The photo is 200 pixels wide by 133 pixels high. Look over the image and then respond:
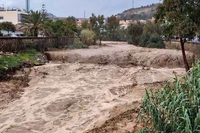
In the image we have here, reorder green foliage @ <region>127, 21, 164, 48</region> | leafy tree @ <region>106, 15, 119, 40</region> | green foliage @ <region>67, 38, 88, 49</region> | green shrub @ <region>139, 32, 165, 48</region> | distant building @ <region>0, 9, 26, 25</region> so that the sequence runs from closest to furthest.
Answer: green foliage @ <region>67, 38, 88, 49</region> < green shrub @ <region>139, 32, 165, 48</region> < green foliage @ <region>127, 21, 164, 48</region> < leafy tree @ <region>106, 15, 119, 40</region> < distant building @ <region>0, 9, 26, 25</region>

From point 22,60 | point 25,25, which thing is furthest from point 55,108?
point 25,25

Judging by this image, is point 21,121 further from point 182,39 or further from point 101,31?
point 101,31

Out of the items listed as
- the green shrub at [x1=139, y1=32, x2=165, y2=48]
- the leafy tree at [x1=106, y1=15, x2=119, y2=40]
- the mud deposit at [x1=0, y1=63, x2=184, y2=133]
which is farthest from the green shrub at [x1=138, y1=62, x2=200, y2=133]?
the leafy tree at [x1=106, y1=15, x2=119, y2=40]

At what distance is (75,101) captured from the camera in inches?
360

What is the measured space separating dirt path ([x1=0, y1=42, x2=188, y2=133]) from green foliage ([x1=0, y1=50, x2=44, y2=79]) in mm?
1112

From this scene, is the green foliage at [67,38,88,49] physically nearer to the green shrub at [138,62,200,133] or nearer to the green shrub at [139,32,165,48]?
the green shrub at [139,32,165,48]

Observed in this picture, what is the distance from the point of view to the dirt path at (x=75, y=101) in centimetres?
692

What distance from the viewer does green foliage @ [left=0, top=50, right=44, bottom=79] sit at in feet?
44.0

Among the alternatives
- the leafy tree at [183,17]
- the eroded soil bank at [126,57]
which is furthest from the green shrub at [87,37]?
the leafy tree at [183,17]

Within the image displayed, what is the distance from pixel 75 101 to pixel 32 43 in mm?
11998

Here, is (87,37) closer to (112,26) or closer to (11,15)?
(112,26)

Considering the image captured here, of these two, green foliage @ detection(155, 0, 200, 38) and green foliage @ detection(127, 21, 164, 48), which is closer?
green foliage @ detection(155, 0, 200, 38)

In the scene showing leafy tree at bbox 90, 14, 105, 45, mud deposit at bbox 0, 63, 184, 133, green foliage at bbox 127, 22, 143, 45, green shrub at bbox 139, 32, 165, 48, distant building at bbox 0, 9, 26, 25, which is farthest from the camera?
distant building at bbox 0, 9, 26, 25

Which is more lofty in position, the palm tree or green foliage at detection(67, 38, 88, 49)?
the palm tree
